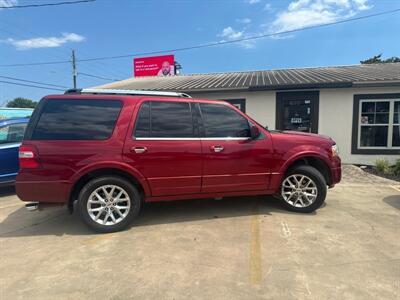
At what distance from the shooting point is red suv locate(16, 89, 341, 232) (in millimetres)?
4211

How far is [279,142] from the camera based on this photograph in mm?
4984

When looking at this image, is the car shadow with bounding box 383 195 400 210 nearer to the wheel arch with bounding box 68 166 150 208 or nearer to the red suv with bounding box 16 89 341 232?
the red suv with bounding box 16 89 341 232

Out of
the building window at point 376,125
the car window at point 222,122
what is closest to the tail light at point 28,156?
the car window at point 222,122

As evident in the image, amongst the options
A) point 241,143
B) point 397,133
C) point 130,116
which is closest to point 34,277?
point 130,116

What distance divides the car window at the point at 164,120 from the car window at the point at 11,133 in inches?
161

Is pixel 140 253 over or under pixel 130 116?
under

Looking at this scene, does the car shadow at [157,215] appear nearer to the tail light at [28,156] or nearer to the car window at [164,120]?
the tail light at [28,156]

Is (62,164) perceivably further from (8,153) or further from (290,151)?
(290,151)

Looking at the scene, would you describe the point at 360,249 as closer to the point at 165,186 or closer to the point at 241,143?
the point at 241,143

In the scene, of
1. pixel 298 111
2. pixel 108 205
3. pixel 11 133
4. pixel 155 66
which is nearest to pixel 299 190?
pixel 108 205

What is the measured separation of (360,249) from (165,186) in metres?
2.77

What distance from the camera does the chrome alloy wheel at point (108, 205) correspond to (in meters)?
4.35

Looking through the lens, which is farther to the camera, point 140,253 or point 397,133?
point 397,133

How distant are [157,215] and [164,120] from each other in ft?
5.53
